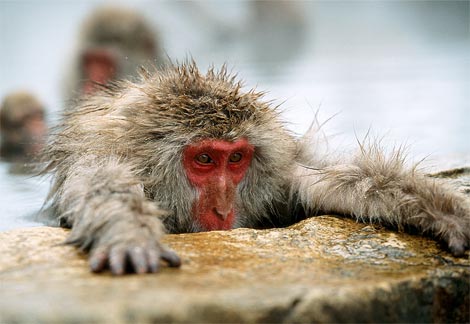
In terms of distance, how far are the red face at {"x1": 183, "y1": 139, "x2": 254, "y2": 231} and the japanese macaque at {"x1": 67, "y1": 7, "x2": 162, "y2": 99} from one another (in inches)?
268

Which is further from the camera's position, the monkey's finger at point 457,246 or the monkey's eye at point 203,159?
the monkey's eye at point 203,159

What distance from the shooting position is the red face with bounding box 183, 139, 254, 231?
11.5ft

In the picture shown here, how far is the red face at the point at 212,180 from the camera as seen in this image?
11.5 ft

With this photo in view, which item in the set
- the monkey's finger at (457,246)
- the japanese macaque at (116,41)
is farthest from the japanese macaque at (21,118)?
the monkey's finger at (457,246)

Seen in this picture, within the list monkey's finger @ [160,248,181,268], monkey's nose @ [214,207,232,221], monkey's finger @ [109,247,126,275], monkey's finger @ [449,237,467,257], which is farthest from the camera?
monkey's nose @ [214,207,232,221]

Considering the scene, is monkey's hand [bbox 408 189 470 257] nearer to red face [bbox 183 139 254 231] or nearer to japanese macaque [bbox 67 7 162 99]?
red face [bbox 183 139 254 231]

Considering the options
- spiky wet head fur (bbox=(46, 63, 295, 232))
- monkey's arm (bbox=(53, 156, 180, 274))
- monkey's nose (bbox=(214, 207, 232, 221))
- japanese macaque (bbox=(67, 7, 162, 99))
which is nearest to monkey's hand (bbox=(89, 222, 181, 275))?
monkey's arm (bbox=(53, 156, 180, 274))

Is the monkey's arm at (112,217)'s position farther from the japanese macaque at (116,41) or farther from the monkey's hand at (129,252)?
the japanese macaque at (116,41)

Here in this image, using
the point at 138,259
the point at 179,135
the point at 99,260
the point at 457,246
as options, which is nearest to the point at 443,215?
the point at 457,246

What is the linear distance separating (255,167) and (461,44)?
44.4 ft

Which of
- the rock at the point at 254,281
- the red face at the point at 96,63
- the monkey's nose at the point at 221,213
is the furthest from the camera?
the red face at the point at 96,63

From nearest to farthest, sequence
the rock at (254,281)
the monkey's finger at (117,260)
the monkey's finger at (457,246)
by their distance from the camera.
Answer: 1. the rock at (254,281)
2. the monkey's finger at (117,260)
3. the monkey's finger at (457,246)

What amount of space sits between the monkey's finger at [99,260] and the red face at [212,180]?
1.08 metres

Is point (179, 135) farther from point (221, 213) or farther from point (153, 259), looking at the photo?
point (153, 259)
